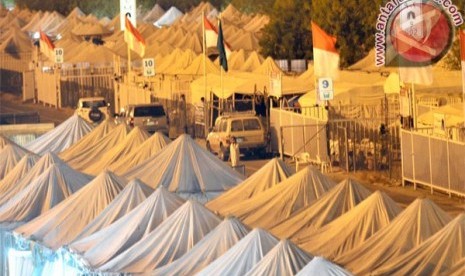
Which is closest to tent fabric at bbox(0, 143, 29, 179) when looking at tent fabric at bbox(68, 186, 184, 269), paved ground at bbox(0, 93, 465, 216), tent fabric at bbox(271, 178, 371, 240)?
paved ground at bbox(0, 93, 465, 216)

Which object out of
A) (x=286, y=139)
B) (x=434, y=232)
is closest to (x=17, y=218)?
(x=434, y=232)

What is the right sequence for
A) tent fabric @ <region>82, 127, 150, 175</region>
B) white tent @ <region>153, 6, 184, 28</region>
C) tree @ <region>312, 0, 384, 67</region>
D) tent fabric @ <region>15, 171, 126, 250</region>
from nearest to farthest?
tent fabric @ <region>15, 171, 126, 250</region> < tent fabric @ <region>82, 127, 150, 175</region> < tree @ <region>312, 0, 384, 67</region> < white tent @ <region>153, 6, 184, 28</region>

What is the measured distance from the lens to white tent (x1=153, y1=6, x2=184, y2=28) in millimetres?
101438

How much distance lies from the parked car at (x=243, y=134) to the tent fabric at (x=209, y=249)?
Result: 65.1ft

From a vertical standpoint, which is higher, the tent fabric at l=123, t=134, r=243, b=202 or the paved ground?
the tent fabric at l=123, t=134, r=243, b=202

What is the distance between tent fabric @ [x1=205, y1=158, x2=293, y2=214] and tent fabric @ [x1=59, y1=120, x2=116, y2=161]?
26.7 ft

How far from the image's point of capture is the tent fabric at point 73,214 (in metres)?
27.4

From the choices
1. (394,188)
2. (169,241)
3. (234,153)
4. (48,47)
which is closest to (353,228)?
(169,241)

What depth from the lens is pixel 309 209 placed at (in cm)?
2564

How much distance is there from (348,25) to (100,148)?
22.8 metres

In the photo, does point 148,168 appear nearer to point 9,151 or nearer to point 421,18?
point 9,151

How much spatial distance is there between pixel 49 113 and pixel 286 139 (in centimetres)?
2177
